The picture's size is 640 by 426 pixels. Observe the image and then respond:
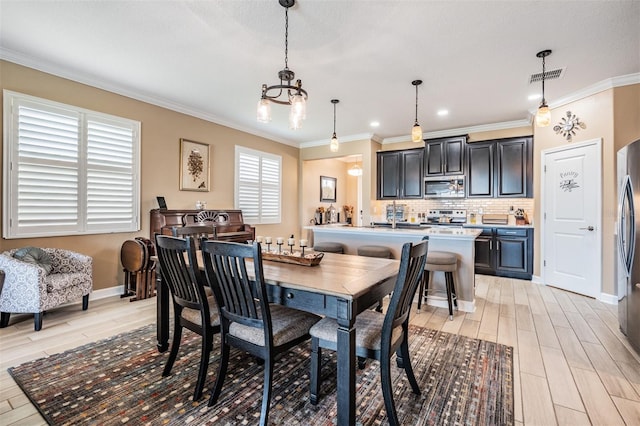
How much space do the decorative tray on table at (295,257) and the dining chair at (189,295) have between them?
0.53 metres

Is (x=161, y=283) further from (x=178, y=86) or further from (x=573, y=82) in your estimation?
(x=573, y=82)

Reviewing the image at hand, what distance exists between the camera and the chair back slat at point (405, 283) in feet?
4.94

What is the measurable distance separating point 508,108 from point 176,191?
534cm

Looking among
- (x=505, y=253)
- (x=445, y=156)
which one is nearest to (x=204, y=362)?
(x=505, y=253)

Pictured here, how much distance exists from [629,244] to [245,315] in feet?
10.4

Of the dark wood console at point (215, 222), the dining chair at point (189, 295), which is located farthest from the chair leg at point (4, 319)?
the dining chair at point (189, 295)

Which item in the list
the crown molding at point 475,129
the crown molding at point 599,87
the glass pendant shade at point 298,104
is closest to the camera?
the glass pendant shade at point 298,104

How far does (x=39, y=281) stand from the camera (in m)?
2.81

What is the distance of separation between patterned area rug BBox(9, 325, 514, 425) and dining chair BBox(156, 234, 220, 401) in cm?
19

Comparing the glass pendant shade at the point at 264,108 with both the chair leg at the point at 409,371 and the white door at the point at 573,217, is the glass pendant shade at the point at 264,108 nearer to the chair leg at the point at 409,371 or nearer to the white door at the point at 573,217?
the chair leg at the point at 409,371

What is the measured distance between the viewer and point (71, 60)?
3.24m

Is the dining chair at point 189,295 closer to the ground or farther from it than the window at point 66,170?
closer to the ground

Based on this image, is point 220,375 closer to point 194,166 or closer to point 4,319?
point 4,319

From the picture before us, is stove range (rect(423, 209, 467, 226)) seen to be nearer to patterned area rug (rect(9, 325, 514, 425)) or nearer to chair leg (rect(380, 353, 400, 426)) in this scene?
patterned area rug (rect(9, 325, 514, 425))
